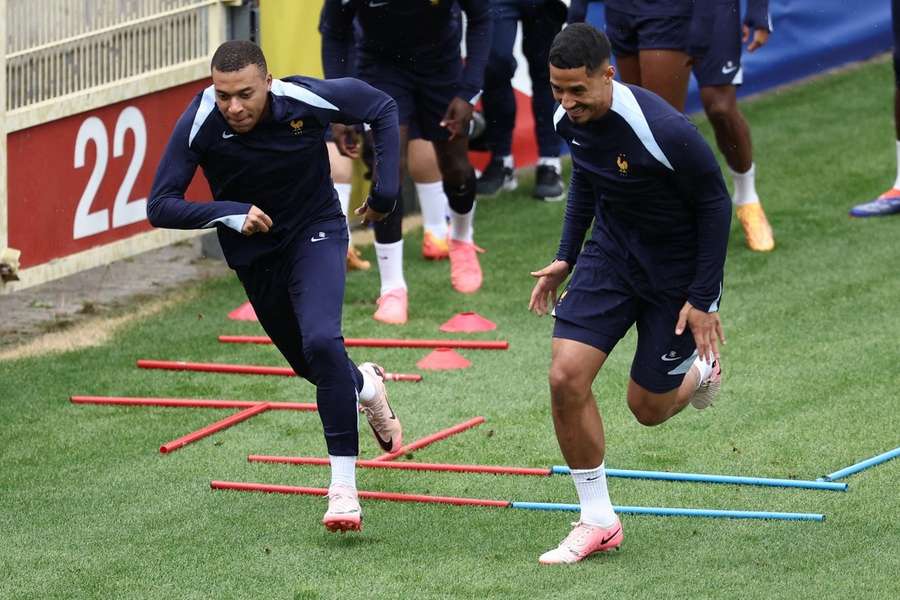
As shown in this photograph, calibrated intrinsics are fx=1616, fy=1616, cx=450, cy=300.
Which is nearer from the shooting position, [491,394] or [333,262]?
[333,262]

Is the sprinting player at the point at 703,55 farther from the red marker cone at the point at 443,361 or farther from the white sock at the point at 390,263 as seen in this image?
the red marker cone at the point at 443,361

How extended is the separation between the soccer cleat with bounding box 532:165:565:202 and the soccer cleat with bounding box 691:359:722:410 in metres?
5.23

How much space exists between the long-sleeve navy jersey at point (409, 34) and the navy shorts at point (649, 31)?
85cm

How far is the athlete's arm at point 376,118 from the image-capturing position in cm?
609

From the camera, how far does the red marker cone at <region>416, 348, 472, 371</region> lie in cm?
803

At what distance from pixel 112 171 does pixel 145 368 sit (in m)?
1.43

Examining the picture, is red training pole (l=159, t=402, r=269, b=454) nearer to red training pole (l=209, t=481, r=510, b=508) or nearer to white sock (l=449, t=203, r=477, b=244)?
red training pole (l=209, t=481, r=510, b=508)

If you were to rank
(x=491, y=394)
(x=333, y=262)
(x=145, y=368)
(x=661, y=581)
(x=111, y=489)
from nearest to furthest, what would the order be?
Answer: 1. (x=661, y=581)
2. (x=333, y=262)
3. (x=111, y=489)
4. (x=491, y=394)
5. (x=145, y=368)

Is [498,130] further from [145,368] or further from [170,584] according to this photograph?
[170,584]

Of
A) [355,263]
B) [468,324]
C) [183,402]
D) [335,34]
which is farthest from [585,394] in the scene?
[355,263]

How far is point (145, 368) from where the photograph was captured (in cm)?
822

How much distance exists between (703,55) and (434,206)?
1818 millimetres

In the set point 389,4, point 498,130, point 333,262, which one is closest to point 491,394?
point 333,262

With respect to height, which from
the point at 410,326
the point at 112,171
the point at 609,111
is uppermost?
the point at 609,111
